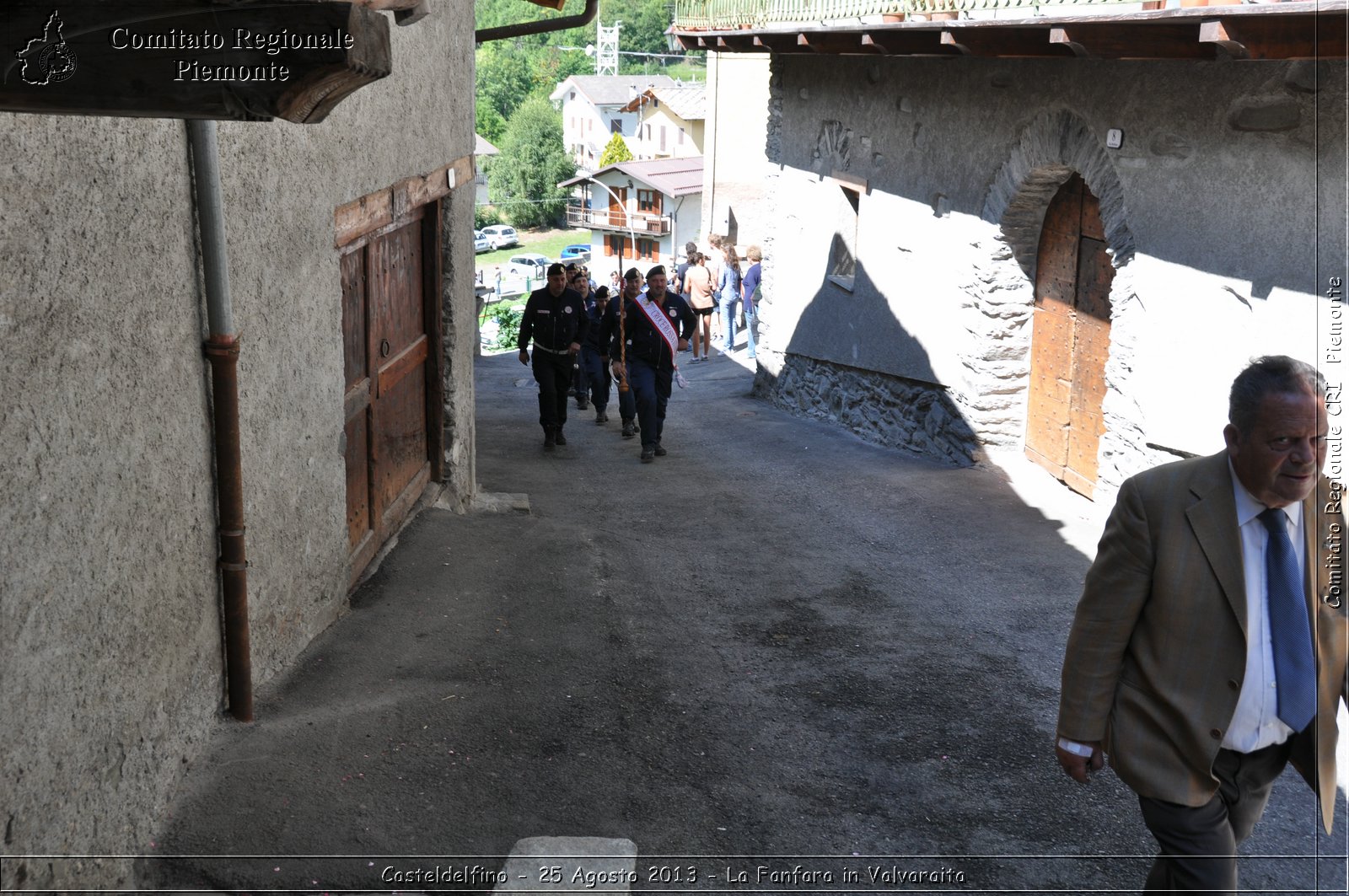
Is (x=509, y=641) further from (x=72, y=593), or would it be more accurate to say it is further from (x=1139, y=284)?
(x=1139, y=284)

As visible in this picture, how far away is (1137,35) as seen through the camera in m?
6.79

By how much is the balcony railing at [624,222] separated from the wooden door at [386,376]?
1527 inches

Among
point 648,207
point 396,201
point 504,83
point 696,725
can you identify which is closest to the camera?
point 696,725

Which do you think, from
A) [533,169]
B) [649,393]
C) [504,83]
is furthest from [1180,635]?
[504,83]

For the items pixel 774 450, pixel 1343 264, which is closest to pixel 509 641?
pixel 1343 264

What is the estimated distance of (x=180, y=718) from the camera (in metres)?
3.73

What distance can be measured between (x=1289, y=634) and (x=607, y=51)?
92873 mm

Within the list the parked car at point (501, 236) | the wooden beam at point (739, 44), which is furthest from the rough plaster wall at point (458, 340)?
the parked car at point (501, 236)

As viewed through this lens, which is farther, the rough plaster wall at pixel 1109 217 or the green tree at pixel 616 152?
the green tree at pixel 616 152

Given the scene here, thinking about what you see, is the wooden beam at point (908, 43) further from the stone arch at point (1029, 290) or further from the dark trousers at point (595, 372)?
the dark trousers at point (595, 372)

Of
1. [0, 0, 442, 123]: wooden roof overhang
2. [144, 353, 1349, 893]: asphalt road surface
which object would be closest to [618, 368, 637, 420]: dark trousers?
[144, 353, 1349, 893]: asphalt road surface

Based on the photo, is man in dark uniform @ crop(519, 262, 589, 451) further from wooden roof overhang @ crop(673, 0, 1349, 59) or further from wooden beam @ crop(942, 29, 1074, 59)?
wooden beam @ crop(942, 29, 1074, 59)

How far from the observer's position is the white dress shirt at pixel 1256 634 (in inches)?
115

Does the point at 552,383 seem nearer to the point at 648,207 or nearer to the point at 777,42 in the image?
the point at 777,42
